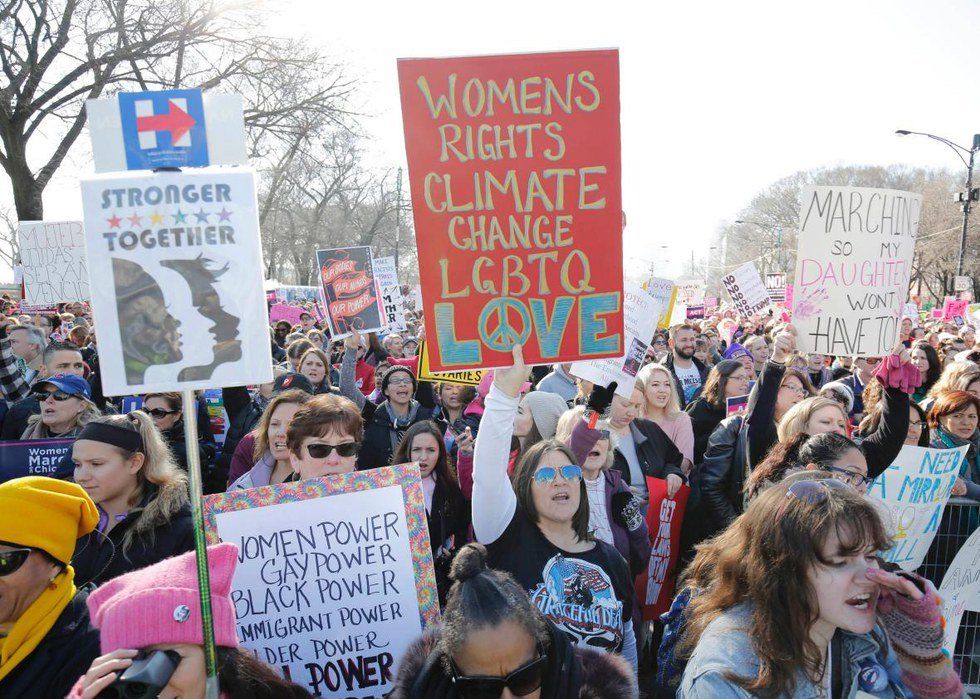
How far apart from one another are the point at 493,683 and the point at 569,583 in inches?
40.8

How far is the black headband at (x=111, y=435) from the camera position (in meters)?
3.27

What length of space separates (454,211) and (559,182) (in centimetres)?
43

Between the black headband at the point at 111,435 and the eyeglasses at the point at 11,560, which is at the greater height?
the black headband at the point at 111,435

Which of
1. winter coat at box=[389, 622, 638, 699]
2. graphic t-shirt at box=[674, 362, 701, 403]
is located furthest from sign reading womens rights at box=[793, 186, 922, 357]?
graphic t-shirt at box=[674, 362, 701, 403]

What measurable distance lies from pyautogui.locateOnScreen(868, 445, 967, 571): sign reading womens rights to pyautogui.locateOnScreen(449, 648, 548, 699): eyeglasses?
113 inches

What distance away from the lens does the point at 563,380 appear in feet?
21.8

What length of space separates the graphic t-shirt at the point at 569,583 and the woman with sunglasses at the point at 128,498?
1.34 m

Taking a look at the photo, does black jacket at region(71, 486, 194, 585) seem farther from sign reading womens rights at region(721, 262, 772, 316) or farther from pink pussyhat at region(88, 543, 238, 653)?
sign reading womens rights at region(721, 262, 772, 316)

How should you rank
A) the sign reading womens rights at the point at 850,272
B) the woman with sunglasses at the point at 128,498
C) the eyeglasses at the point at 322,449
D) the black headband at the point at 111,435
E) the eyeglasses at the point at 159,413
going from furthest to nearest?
1. the eyeglasses at the point at 159,413
2. the sign reading womens rights at the point at 850,272
3. the eyeglasses at the point at 322,449
4. the black headband at the point at 111,435
5. the woman with sunglasses at the point at 128,498

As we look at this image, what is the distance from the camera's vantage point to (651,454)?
488 cm

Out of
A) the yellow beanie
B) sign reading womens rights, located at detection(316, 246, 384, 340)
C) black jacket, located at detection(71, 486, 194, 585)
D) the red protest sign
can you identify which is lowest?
the red protest sign

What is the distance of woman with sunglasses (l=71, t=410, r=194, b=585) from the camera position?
9.65 ft

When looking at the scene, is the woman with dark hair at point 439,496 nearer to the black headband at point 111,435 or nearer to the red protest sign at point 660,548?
the red protest sign at point 660,548

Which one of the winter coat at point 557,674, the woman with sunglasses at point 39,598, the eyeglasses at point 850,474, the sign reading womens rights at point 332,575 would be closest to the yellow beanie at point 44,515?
the woman with sunglasses at point 39,598
